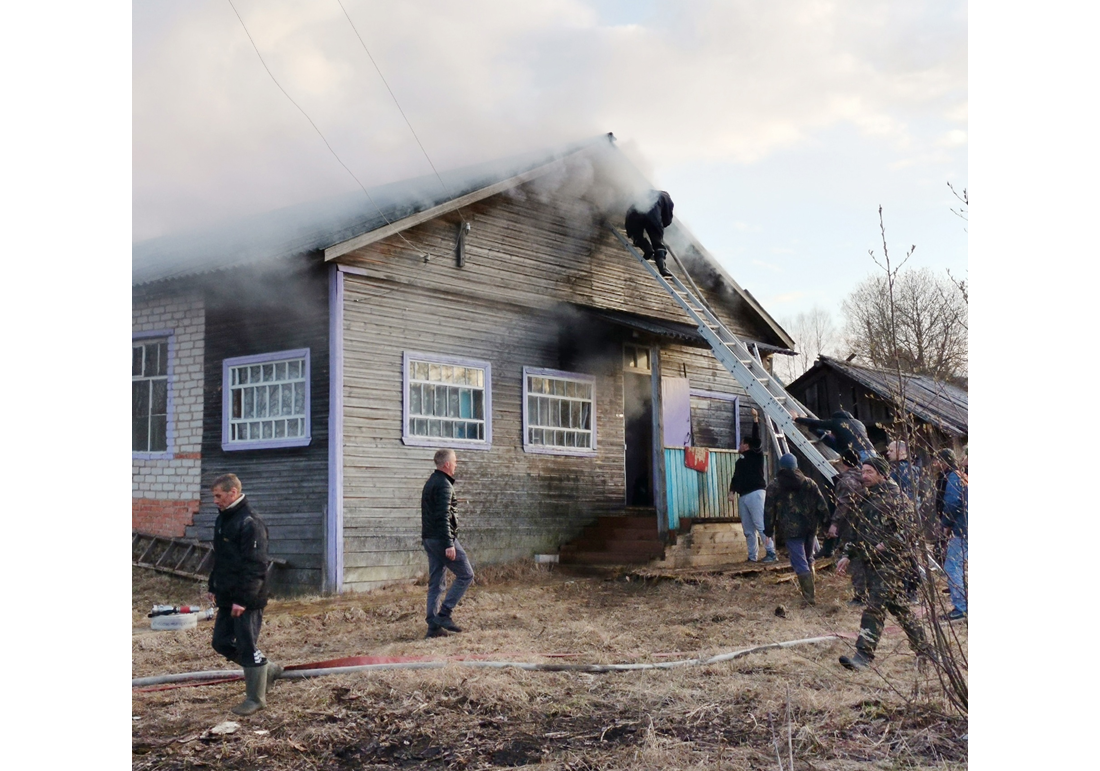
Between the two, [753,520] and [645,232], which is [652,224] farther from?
[753,520]

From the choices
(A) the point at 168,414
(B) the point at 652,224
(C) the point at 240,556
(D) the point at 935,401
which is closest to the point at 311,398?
(A) the point at 168,414

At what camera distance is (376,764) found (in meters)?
4.14

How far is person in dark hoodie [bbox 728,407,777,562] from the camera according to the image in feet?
34.0

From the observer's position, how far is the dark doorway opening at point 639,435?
1096 cm

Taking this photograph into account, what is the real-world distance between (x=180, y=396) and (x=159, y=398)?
1.08ft

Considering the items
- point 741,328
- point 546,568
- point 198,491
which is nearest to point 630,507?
point 546,568

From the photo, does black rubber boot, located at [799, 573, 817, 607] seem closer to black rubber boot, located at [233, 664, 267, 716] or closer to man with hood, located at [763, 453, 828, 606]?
man with hood, located at [763, 453, 828, 606]

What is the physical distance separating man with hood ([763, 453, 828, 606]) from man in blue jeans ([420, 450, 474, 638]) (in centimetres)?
299

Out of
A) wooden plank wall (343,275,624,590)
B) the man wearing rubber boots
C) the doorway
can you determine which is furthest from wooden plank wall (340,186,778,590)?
the man wearing rubber boots

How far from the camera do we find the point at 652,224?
9953 millimetres

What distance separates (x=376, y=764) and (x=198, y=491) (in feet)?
10.6

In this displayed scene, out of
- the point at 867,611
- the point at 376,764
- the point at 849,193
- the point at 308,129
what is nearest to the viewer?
the point at 376,764
